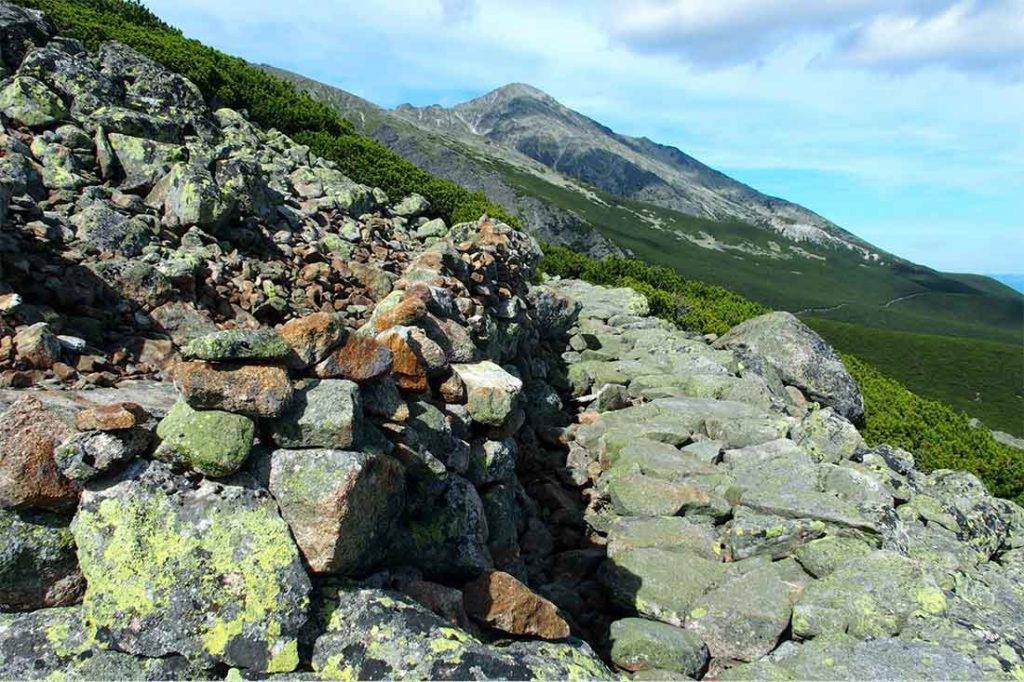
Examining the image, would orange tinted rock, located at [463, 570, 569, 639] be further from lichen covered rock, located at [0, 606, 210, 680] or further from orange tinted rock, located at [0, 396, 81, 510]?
orange tinted rock, located at [0, 396, 81, 510]

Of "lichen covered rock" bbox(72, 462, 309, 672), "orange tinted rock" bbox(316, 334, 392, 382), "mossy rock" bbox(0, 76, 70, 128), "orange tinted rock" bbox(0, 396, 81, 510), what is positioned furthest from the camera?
"mossy rock" bbox(0, 76, 70, 128)

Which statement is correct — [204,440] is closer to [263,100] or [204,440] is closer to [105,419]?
[105,419]

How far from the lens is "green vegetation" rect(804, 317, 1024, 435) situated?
63719mm

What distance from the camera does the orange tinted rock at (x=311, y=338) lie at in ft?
23.6

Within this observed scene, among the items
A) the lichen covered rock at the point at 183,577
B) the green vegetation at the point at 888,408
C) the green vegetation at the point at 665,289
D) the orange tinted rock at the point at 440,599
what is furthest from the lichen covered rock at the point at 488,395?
the green vegetation at the point at 665,289

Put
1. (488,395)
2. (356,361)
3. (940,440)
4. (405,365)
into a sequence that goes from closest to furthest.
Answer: (356,361), (405,365), (488,395), (940,440)

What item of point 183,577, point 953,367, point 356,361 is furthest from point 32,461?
point 953,367

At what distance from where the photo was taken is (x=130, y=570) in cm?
553

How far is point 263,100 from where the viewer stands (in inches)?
1085

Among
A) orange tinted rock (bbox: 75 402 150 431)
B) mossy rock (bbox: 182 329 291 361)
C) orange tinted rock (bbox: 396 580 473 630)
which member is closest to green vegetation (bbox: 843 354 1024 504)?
orange tinted rock (bbox: 396 580 473 630)

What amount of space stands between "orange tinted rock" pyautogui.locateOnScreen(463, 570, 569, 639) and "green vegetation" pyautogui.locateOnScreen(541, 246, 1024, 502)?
19.0m

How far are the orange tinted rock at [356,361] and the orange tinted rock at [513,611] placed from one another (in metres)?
2.91

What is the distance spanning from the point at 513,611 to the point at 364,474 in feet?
7.97

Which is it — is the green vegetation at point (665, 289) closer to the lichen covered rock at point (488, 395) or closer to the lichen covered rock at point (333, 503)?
the lichen covered rock at point (488, 395)
